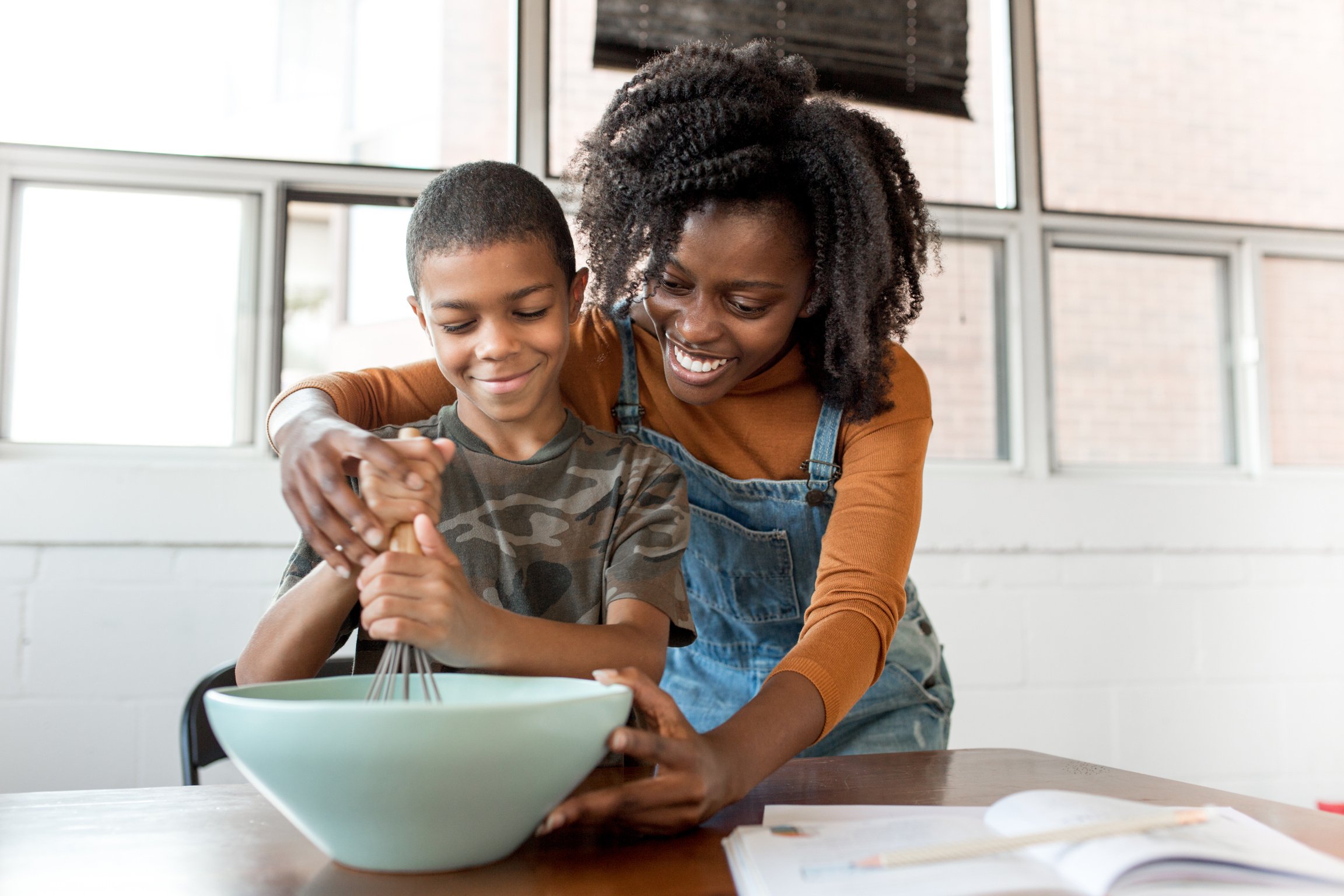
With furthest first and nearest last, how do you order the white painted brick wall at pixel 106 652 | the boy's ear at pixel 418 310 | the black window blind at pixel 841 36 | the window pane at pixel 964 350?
1. the window pane at pixel 964 350
2. the black window blind at pixel 841 36
3. the white painted brick wall at pixel 106 652
4. the boy's ear at pixel 418 310

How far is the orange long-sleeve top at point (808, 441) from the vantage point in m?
0.86

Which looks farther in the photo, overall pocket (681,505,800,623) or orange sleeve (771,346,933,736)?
overall pocket (681,505,800,623)

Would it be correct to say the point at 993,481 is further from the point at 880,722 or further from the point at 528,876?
the point at 528,876

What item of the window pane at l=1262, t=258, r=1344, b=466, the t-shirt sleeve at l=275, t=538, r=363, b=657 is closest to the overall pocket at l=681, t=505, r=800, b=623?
the t-shirt sleeve at l=275, t=538, r=363, b=657

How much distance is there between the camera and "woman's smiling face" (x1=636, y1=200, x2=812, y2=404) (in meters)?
0.99

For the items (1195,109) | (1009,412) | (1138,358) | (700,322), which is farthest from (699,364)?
(1195,109)

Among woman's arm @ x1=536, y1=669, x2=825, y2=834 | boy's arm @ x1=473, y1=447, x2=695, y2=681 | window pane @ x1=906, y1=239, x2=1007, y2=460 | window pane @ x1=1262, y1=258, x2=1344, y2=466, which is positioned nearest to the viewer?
woman's arm @ x1=536, y1=669, x2=825, y2=834

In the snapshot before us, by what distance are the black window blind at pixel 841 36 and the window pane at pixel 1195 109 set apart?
0.23 metres

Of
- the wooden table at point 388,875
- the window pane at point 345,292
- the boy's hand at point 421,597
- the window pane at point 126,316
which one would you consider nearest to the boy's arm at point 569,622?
the boy's hand at point 421,597

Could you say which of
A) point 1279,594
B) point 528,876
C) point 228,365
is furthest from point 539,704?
point 1279,594

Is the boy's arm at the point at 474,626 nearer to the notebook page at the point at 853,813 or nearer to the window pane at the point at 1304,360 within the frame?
the notebook page at the point at 853,813

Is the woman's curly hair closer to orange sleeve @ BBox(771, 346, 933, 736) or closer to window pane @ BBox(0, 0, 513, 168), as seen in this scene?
orange sleeve @ BBox(771, 346, 933, 736)

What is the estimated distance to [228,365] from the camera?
1898 mm

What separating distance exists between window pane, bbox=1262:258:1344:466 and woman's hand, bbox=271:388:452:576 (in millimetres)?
2280
